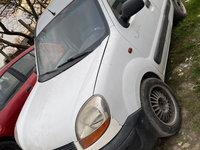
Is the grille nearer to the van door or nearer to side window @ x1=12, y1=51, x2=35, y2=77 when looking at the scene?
the van door

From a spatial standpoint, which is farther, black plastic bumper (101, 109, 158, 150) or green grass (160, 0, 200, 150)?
green grass (160, 0, 200, 150)

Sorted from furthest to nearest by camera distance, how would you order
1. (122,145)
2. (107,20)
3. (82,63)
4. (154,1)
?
(154,1) → (107,20) → (82,63) → (122,145)

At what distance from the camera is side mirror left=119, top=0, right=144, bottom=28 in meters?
2.68

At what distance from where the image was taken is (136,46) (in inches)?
114

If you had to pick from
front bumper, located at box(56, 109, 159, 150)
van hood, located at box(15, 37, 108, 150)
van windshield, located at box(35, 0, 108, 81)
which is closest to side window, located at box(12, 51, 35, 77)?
van windshield, located at box(35, 0, 108, 81)

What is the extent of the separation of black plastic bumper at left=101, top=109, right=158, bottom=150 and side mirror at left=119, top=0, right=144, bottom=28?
1.18m

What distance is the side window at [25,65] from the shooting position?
4.80 metres

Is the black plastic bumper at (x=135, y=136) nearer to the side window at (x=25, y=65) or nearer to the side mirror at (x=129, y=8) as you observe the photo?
the side mirror at (x=129, y=8)

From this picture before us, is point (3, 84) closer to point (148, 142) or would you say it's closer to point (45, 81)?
point (45, 81)

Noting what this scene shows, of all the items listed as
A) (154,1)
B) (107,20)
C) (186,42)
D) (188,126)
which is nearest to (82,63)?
(107,20)

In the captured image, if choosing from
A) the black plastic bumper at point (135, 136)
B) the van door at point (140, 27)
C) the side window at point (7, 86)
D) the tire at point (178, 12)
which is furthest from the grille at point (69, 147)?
the tire at point (178, 12)

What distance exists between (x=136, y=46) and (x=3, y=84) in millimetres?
2921

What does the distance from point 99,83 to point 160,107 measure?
87 centimetres

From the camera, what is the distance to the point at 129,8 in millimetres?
2721
